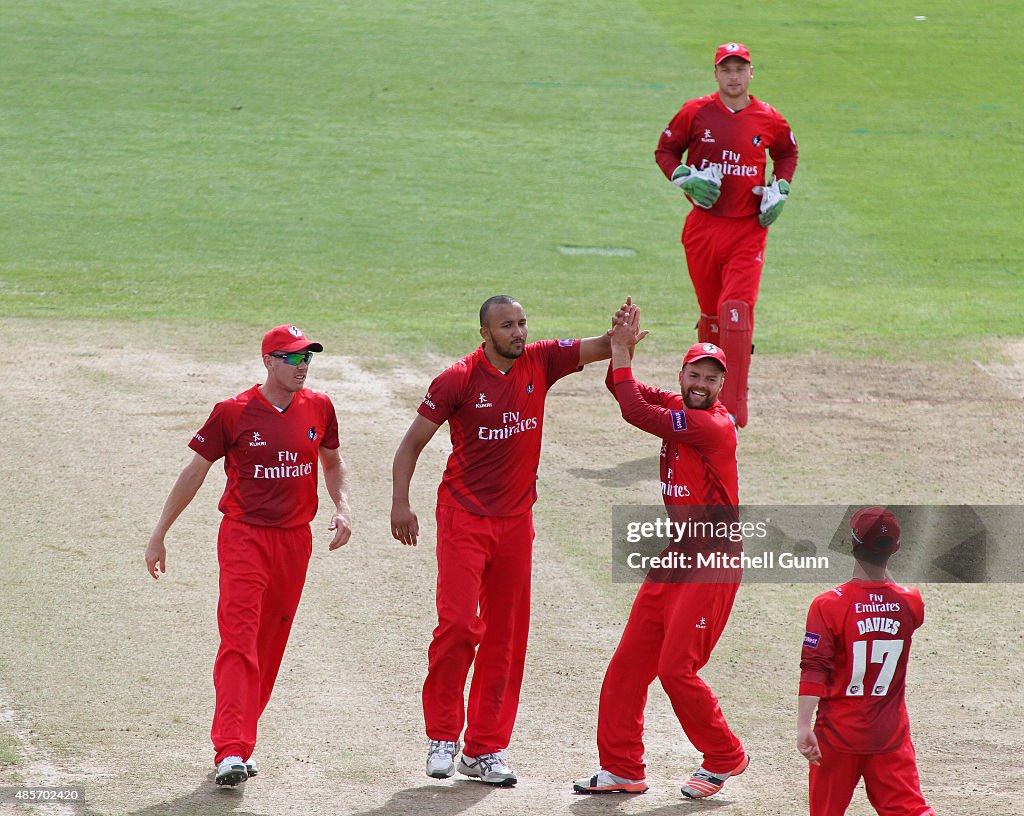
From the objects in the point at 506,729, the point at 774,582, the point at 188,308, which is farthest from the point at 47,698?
the point at 188,308

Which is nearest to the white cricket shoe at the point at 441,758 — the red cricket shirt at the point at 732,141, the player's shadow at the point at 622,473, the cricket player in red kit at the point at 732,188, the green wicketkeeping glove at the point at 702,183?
the player's shadow at the point at 622,473

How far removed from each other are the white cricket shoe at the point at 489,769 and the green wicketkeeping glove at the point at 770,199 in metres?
5.74

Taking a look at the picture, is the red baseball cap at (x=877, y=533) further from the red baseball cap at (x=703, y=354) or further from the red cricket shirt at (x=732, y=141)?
the red cricket shirt at (x=732, y=141)

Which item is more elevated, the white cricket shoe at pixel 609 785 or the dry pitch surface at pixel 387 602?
the dry pitch surface at pixel 387 602

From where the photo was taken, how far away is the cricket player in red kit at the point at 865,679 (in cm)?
631

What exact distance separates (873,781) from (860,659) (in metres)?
0.55

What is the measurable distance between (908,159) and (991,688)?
13.4 meters

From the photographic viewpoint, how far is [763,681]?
8680mm

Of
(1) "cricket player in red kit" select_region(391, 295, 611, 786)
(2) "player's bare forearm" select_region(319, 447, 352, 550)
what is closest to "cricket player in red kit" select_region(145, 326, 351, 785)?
(2) "player's bare forearm" select_region(319, 447, 352, 550)

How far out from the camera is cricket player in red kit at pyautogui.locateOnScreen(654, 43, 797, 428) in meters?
11.9

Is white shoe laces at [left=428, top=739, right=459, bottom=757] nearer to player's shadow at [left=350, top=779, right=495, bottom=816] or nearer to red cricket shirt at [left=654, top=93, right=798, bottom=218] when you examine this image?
player's shadow at [left=350, top=779, right=495, bottom=816]

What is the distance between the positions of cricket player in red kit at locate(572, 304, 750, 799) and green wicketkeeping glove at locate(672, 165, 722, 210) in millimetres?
4658

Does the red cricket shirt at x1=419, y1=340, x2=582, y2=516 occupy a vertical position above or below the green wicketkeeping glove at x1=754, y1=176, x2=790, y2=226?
below

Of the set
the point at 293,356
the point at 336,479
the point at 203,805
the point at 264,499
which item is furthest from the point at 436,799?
the point at 293,356
